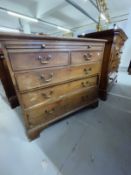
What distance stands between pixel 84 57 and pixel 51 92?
53 cm

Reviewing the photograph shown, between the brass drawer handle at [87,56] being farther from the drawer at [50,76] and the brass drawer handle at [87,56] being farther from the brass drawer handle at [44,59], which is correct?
the brass drawer handle at [44,59]

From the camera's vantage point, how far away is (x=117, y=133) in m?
1.05

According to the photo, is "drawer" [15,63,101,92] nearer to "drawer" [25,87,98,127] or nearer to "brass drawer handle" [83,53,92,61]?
"brass drawer handle" [83,53,92,61]

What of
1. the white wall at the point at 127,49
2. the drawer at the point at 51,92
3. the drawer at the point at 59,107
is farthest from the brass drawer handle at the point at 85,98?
the white wall at the point at 127,49

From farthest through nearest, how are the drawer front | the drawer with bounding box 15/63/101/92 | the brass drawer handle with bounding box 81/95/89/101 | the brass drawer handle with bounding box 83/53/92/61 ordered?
the brass drawer handle with bounding box 81/95/89/101
the brass drawer handle with bounding box 83/53/92/61
the drawer with bounding box 15/63/101/92
the drawer front

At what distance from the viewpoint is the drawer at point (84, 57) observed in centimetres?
99

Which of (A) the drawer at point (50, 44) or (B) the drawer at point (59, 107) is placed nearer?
(A) the drawer at point (50, 44)

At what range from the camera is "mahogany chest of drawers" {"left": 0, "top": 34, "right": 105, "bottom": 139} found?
2.30ft

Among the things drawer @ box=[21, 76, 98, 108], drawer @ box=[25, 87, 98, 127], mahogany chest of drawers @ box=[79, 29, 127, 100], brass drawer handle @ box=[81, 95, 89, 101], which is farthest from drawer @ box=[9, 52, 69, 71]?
mahogany chest of drawers @ box=[79, 29, 127, 100]

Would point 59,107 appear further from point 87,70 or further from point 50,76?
point 87,70

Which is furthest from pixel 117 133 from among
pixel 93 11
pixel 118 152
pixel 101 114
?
pixel 93 11

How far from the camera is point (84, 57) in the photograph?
3.49ft

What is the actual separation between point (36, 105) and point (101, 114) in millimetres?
941

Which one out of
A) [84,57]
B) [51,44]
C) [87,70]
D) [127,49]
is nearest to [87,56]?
[84,57]
